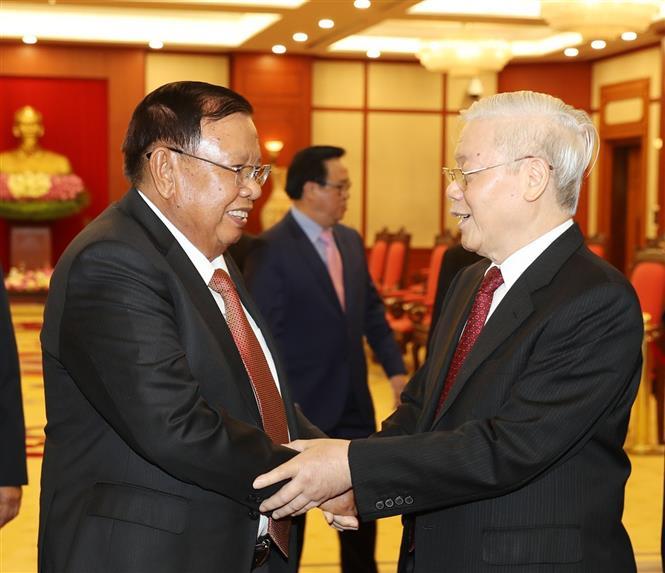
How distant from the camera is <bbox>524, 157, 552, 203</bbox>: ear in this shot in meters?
2.33

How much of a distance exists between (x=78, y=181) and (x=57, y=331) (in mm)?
13463

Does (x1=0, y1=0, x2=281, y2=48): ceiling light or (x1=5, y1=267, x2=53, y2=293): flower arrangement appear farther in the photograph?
(x1=5, y1=267, x2=53, y2=293): flower arrangement

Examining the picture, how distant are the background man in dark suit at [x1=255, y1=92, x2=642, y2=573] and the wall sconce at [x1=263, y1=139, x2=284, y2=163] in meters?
13.6

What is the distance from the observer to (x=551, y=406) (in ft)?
7.26

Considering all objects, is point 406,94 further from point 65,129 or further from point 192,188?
point 192,188

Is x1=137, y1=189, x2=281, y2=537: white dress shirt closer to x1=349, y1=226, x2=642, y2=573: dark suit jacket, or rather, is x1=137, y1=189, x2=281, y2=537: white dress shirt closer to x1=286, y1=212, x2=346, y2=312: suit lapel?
x1=349, y1=226, x2=642, y2=573: dark suit jacket

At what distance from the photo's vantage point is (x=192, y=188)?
241 centimetres

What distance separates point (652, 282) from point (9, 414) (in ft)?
19.1

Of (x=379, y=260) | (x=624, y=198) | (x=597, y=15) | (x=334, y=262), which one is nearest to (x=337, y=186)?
(x=334, y=262)

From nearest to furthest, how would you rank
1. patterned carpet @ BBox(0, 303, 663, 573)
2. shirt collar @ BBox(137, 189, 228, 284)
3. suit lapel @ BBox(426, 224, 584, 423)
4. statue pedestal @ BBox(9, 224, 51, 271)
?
1. suit lapel @ BBox(426, 224, 584, 423)
2. shirt collar @ BBox(137, 189, 228, 284)
3. patterned carpet @ BBox(0, 303, 663, 573)
4. statue pedestal @ BBox(9, 224, 51, 271)

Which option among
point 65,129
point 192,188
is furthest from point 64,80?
point 192,188

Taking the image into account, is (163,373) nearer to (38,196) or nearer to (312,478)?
(312,478)

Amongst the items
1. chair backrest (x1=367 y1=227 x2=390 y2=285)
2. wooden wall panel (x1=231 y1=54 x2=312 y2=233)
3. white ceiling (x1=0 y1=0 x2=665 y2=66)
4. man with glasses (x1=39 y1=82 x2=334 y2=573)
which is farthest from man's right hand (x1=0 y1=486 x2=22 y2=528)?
wooden wall panel (x1=231 y1=54 x2=312 y2=233)

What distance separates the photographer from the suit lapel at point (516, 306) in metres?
2.31
